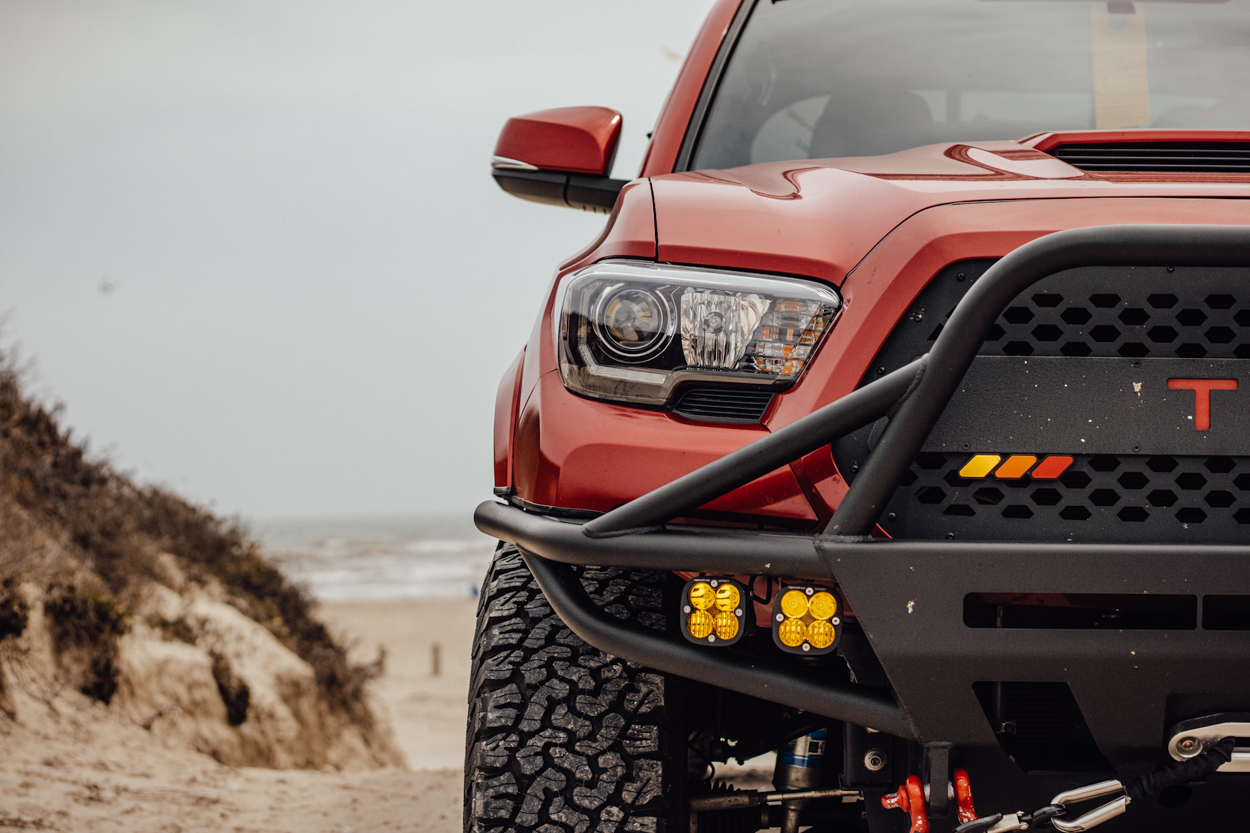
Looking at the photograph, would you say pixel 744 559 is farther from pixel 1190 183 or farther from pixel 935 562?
pixel 1190 183

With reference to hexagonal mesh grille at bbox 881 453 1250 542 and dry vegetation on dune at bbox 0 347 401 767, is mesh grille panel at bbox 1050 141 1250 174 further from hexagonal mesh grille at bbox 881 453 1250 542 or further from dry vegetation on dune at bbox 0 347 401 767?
dry vegetation on dune at bbox 0 347 401 767

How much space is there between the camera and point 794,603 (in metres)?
1.41

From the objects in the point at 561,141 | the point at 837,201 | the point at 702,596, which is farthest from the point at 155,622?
the point at 837,201

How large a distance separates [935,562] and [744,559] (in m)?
0.24

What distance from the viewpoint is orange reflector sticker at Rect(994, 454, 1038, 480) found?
136cm

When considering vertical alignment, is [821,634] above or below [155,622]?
above

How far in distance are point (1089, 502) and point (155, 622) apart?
22.0 ft

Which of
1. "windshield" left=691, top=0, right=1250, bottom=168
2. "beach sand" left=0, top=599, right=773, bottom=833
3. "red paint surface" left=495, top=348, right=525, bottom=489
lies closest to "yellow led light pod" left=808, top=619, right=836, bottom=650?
"red paint surface" left=495, top=348, right=525, bottom=489

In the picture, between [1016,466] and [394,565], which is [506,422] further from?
[394,565]

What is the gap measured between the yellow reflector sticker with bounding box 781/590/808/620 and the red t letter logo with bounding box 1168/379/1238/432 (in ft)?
1.85

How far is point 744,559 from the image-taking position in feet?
4.45

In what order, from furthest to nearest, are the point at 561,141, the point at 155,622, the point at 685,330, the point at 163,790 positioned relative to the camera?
the point at 155,622, the point at 163,790, the point at 561,141, the point at 685,330

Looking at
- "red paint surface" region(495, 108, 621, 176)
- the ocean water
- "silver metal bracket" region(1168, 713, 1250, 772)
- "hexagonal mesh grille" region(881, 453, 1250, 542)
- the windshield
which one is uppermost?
the windshield

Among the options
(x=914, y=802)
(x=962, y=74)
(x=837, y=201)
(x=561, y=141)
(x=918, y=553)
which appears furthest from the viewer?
(x=962, y=74)
